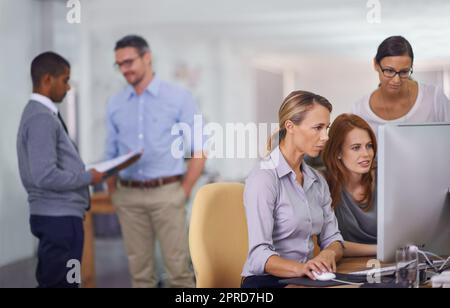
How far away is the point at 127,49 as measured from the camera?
138 inches

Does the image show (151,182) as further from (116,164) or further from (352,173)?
(352,173)

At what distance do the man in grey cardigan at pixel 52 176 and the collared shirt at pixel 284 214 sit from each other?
1.01m

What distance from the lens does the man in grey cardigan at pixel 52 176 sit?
344cm

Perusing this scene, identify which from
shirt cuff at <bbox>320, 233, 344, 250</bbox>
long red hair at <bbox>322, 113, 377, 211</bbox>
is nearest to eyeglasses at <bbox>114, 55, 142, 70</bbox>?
long red hair at <bbox>322, 113, 377, 211</bbox>

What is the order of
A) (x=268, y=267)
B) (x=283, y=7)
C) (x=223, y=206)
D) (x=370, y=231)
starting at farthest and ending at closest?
(x=283, y=7) < (x=370, y=231) < (x=223, y=206) < (x=268, y=267)

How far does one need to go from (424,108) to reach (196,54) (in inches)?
44.1

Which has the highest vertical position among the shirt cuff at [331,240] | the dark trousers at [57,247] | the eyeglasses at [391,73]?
the eyeglasses at [391,73]

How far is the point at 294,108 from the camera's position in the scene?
320 cm

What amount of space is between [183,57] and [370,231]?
1212 millimetres

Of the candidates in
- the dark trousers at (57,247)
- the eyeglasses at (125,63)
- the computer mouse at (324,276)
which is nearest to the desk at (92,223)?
the dark trousers at (57,247)

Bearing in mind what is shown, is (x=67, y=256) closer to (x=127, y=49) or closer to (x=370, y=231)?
(x=127, y=49)

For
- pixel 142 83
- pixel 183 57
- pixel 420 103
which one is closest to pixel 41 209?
pixel 142 83

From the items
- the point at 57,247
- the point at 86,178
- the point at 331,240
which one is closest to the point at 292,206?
the point at 331,240

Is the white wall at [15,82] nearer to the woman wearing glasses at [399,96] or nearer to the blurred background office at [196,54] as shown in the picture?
the blurred background office at [196,54]
